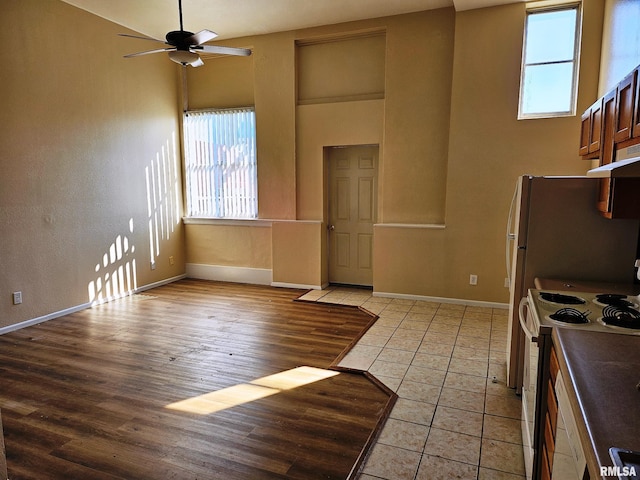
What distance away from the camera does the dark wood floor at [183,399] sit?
7.27ft

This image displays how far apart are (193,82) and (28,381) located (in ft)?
16.1

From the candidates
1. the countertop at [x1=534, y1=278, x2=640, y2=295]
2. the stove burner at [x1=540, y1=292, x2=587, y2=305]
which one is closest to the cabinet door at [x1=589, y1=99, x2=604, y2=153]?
the countertop at [x1=534, y1=278, x2=640, y2=295]

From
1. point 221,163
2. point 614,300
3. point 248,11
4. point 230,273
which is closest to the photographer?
point 614,300

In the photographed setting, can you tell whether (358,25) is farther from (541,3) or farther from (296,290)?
(296,290)

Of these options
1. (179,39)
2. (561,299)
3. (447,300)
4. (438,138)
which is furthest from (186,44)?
(447,300)

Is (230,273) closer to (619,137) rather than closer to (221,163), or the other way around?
(221,163)

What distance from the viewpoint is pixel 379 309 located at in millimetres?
5008

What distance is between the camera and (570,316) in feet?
6.08

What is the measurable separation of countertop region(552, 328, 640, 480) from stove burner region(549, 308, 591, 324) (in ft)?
0.45

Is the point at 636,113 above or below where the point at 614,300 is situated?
above

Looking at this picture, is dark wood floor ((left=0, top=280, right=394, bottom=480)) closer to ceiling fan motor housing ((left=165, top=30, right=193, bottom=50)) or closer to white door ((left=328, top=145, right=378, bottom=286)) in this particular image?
white door ((left=328, top=145, right=378, bottom=286))

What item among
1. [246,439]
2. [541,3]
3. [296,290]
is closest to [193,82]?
[296,290]

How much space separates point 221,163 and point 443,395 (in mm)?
4849

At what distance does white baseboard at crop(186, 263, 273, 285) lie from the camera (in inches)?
252
